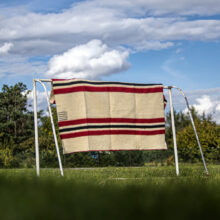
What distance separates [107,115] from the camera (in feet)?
26.2

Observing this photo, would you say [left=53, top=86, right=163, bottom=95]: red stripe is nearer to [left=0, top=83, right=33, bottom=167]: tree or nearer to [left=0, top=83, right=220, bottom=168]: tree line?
[left=0, top=83, right=220, bottom=168]: tree line

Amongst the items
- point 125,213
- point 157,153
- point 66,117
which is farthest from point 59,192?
point 157,153

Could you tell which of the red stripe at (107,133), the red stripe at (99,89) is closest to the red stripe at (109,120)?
the red stripe at (107,133)

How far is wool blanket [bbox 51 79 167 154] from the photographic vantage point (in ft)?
25.3

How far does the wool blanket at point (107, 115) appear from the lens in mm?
7719

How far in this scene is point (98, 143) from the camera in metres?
7.87

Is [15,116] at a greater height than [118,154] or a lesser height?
greater

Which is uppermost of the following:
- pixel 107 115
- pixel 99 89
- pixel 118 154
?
pixel 99 89

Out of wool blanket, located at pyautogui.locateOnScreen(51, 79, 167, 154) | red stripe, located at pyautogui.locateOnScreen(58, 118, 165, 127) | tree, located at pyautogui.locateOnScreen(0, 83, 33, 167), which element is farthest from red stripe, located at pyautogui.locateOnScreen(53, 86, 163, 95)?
tree, located at pyautogui.locateOnScreen(0, 83, 33, 167)

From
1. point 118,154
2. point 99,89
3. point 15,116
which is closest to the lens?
point 99,89

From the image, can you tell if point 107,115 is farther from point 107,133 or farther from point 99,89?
point 99,89

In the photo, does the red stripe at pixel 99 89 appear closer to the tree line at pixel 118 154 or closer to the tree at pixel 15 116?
the tree line at pixel 118 154

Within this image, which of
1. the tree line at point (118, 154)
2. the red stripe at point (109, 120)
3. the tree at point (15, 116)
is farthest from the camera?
the tree at point (15, 116)

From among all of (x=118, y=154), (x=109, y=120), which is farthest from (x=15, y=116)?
(x=109, y=120)
